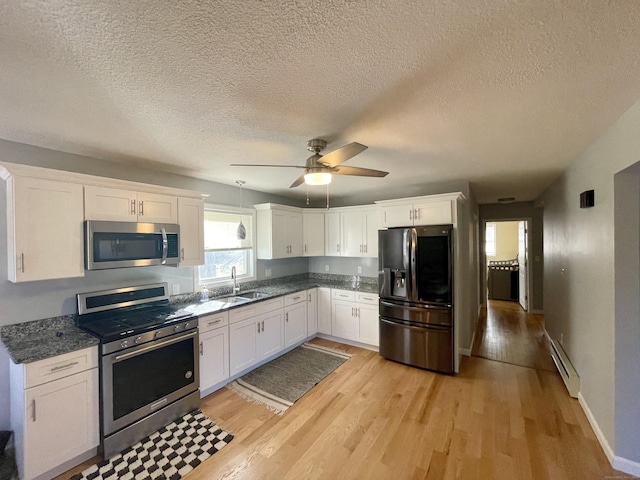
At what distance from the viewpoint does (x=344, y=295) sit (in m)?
4.25

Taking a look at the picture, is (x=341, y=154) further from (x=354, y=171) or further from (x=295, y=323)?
(x=295, y=323)

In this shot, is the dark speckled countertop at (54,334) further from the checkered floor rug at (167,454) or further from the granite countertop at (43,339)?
the checkered floor rug at (167,454)

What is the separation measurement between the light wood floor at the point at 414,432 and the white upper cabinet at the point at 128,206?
77.8 inches

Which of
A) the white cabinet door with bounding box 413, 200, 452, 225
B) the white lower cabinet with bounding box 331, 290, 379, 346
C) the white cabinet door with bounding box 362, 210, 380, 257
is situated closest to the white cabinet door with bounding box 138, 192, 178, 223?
the white lower cabinet with bounding box 331, 290, 379, 346

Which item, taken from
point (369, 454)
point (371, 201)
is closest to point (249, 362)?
point (369, 454)

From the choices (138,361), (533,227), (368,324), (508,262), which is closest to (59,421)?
(138,361)

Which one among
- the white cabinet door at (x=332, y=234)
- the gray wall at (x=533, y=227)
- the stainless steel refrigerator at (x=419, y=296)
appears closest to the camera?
the stainless steel refrigerator at (x=419, y=296)

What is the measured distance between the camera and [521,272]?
6445mm

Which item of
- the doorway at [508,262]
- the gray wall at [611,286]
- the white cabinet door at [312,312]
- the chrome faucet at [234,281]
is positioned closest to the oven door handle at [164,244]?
the chrome faucet at [234,281]

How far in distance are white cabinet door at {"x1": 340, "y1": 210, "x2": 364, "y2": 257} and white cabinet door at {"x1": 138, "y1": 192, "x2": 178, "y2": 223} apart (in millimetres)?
2616

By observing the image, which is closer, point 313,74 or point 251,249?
point 313,74

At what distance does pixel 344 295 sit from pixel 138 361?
2.78 metres

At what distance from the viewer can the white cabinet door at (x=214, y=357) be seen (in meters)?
2.81

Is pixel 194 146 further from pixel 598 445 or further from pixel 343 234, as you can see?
pixel 598 445
